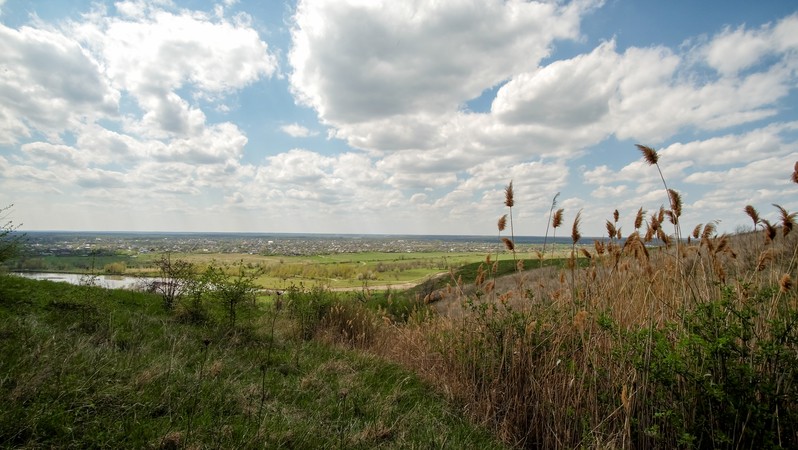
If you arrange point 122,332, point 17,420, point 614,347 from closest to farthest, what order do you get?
point 17,420 < point 614,347 < point 122,332

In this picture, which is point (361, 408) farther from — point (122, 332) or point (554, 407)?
point (122, 332)

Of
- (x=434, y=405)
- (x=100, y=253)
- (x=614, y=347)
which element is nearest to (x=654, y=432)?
(x=614, y=347)

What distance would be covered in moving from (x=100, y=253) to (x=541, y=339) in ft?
32.1

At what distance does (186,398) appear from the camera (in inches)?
155

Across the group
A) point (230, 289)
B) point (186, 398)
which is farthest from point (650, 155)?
point (230, 289)

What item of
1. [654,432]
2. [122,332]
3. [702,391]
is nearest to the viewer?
[654,432]

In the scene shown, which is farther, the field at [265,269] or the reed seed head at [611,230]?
the field at [265,269]

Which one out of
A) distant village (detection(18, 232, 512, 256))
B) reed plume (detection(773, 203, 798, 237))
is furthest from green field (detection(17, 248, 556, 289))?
reed plume (detection(773, 203, 798, 237))

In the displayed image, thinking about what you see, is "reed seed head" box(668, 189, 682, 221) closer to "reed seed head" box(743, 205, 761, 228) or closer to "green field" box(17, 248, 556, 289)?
"reed seed head" box(743, 205, 761, 228)

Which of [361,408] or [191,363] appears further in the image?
[191,363]

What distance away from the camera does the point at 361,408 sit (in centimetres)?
492

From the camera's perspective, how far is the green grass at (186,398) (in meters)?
3.18

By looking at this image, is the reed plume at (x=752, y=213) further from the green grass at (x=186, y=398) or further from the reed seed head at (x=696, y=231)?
the green grass at (x=186, y=398)

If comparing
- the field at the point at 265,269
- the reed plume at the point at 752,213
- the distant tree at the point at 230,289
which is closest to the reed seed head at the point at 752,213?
the reed plume at the point at 752,213
